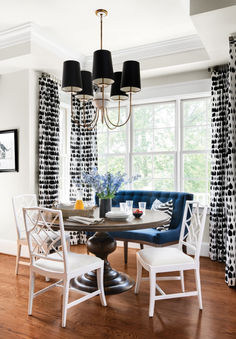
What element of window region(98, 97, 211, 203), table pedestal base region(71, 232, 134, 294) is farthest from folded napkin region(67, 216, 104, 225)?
window region(98, 97, 211, 203)

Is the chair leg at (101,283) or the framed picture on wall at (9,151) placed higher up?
the framed picture on wall at (9,151)

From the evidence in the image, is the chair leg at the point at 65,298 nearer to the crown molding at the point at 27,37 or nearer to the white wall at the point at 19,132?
the white wall at the point at 19,132

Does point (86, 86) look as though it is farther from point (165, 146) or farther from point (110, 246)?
point (165, 146)

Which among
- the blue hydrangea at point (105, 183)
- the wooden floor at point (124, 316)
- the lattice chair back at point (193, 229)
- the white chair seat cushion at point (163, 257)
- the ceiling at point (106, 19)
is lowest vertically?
the wooden floor at point (124, 316)

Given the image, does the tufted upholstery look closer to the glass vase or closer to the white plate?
the glass vase

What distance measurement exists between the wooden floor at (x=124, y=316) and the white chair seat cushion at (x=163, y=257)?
1.44 ft

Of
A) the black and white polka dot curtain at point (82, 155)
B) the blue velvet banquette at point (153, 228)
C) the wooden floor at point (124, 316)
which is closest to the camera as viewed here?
A: the wooden floor at point (124, 316)

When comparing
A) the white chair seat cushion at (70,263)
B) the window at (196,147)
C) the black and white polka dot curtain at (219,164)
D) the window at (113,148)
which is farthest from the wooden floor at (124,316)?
the window at (113,148)

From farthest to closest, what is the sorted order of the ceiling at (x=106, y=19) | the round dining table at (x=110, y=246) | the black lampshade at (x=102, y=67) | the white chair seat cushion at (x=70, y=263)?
the ceiling at (x=106, y=19) < the black lampshade at (x=102, y=67) < the round dining table at (x=110, y=246) < the white chair seat cushion at (x=70, y=263)

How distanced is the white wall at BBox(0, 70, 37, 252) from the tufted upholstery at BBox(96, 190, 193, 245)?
1.39m

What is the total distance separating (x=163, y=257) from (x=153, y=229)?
1.25 metres

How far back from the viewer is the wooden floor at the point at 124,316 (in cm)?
227

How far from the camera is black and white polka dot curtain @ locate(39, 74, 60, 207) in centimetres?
444

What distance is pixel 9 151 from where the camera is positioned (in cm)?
454
